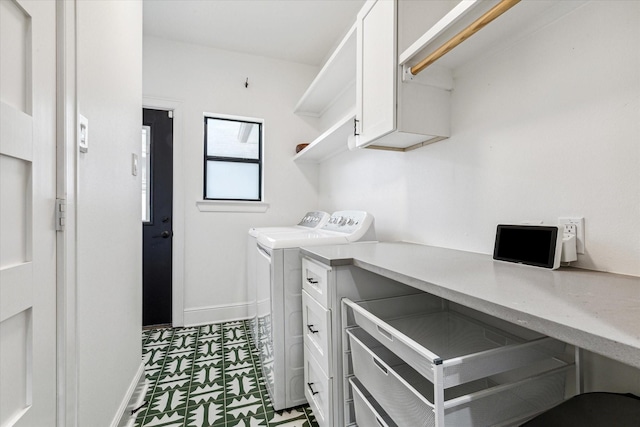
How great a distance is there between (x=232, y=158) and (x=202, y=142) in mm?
338

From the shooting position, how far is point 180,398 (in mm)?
1636

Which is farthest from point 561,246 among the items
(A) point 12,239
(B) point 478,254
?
(A) point 12,239

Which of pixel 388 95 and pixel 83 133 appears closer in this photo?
pixel 83 133

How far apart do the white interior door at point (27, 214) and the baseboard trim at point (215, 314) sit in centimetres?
197

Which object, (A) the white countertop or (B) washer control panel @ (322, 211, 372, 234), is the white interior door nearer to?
(A) the white countertop

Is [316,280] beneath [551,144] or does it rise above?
beneath

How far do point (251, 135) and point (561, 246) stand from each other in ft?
9.37

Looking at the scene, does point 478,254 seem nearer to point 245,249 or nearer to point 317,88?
point 317,88

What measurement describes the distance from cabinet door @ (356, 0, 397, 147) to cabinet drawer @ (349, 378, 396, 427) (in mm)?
1118

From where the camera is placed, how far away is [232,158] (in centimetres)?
302

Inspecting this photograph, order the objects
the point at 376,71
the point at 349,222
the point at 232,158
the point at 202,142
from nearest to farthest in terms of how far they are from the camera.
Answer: the point at 376,71 → the point at 349,222 → the point at 202,142 → the point at 232,158

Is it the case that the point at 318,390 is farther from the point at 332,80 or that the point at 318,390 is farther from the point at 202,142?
the point at 202,142

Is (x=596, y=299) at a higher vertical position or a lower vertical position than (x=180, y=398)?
higher

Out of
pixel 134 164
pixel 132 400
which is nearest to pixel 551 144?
pixel 134 164
